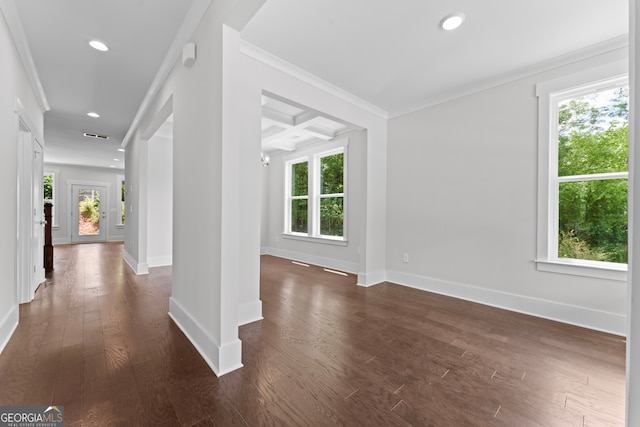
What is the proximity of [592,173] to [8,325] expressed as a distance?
5216mm

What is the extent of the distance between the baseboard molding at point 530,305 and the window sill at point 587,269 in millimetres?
320

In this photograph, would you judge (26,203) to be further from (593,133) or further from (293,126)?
(593,133)

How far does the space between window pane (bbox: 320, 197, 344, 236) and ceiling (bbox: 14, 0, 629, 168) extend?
2.09 m

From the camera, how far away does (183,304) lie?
2.39 metres

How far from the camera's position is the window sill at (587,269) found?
7.69 feet

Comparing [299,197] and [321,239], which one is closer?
[321,239]

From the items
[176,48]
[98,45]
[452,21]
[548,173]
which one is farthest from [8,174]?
[548,173]

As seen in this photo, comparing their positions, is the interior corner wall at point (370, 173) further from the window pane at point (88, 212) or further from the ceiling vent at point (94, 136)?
the window pane at point (88, 212)

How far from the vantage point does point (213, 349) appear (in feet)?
5.87

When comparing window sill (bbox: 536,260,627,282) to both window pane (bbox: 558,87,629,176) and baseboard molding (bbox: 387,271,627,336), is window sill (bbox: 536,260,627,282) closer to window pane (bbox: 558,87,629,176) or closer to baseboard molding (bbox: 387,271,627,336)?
baseboard molding (bbox: 387,271,627,336)

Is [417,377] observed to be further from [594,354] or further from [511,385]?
[594,354]

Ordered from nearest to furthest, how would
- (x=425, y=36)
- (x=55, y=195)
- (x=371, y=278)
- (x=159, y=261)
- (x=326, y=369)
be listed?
(x=326, y=369), (x=425, y=36), (x=371, y=278), (x=159, y=261), (x=55, y=195)

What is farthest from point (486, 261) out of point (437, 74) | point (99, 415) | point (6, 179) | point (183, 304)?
point (6, 179)

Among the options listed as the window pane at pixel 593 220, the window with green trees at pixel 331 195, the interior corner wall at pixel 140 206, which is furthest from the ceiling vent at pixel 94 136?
the window pane at pixel 593 220
